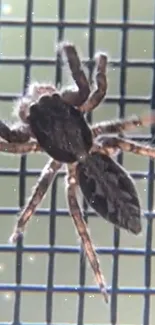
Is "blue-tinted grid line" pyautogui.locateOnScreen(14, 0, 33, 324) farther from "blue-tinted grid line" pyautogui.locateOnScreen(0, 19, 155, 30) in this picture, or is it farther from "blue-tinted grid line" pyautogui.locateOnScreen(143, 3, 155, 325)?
"blue-tinted grid line" pyautogui.locateOnScreen(143, 3, 155, 325)

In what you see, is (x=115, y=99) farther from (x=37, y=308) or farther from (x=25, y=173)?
(x=37, y=308)

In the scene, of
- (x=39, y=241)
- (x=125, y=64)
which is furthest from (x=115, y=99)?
(x=39, y=241)

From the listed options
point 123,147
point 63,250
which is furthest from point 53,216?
point 123,147

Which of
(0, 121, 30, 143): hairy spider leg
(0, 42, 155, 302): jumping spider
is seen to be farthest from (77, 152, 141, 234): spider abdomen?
→ (0, 121, 30, 143): hairy spider leg

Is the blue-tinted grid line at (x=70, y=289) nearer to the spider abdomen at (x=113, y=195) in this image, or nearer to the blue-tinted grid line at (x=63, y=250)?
the blue-tinted grid line at (x=63, y=250)

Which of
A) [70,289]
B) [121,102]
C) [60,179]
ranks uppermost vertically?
[121,102]

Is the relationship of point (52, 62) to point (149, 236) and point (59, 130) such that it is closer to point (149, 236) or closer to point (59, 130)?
point (59, 130)
